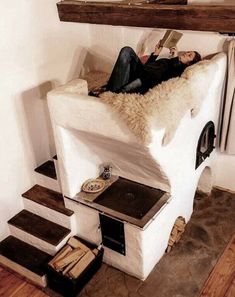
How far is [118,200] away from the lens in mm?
2779

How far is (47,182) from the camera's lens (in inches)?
128

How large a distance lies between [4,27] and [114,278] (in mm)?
2139

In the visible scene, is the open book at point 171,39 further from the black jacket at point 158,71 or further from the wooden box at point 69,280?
the wooden box at point 69,280

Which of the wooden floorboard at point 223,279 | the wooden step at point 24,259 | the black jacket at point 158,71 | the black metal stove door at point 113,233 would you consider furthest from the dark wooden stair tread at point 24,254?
the black jacket at point 158,71

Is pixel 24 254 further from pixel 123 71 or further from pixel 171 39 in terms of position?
pixel 171 39

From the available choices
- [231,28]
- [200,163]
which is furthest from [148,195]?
[231,28]

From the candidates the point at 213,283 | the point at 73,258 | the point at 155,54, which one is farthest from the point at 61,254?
the point at 155,54

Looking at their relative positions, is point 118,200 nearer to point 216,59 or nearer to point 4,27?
point 216,59

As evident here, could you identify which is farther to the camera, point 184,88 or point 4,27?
point 4,27

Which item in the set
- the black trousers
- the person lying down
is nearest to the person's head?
the person lying down

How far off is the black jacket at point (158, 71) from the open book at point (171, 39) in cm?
15

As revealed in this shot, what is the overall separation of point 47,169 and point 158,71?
1.34 m

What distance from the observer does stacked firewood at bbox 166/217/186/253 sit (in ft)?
9.88

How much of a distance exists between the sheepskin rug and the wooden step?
4.53 feet
